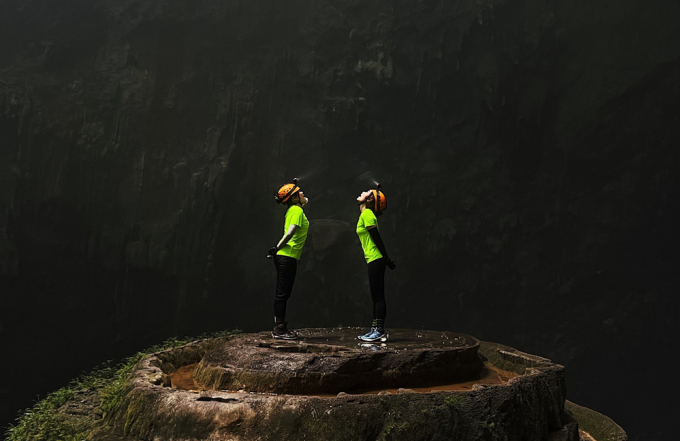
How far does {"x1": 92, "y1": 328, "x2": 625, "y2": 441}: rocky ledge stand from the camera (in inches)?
177

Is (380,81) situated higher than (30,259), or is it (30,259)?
(380,81)

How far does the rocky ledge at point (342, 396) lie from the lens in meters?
4.50

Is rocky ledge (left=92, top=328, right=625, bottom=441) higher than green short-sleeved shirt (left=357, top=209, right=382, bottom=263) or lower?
lower

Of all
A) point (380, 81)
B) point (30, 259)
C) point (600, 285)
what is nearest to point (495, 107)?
point (380, 81)

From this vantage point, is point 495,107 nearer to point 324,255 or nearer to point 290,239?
point 324,255

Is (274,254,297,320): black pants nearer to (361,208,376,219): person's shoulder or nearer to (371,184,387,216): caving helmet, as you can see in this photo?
(361,208,376,219): person's shoulder

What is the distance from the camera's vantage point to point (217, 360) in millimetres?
5930

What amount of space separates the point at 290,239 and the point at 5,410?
1362 cm

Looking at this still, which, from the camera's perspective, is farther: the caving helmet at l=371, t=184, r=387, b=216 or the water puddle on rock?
the caving helmet at l=371, t=184, r=387, b=216

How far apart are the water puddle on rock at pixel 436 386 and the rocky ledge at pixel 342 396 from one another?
0.03 meters

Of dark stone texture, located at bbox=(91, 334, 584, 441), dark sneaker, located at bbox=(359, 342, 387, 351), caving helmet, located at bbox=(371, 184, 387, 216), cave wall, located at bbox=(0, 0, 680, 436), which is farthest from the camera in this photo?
cave wall, located at bbox=(0, 0, 680, 436)

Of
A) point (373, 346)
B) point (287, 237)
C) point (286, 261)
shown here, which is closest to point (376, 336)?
point (373, 346)

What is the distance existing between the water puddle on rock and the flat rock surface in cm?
7

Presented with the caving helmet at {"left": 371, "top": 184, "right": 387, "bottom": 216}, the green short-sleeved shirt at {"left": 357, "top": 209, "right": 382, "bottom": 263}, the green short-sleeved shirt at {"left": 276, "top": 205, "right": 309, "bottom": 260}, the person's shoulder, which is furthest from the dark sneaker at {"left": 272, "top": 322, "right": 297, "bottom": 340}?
the caving helmet at {"left": 371, "top": 184, "right": 387, "bottom": 216}
